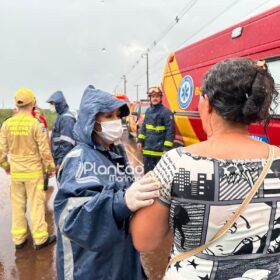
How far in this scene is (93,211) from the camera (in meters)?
1.22

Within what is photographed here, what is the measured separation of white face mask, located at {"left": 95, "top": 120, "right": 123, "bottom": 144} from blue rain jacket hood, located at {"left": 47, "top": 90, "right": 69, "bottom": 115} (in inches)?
134

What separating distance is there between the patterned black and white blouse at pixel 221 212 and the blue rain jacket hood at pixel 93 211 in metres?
0.24

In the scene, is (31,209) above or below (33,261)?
above

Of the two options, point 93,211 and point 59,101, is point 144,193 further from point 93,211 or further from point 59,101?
point 59,101

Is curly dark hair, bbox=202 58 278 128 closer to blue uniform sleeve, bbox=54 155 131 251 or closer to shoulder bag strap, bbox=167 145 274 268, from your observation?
shoulder bag strap, bbox=167 145 274 268

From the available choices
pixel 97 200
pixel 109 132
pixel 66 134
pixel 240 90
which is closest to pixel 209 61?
pixel 66 134

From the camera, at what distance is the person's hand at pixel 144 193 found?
3.51 ft

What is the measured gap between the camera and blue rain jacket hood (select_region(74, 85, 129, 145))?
1706mm

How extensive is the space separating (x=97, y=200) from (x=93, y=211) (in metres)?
0.05

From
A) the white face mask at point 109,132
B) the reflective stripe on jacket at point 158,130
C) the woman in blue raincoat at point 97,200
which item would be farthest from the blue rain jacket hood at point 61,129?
the white face mask at point 109,132

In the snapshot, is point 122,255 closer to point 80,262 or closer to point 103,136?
point 80,262

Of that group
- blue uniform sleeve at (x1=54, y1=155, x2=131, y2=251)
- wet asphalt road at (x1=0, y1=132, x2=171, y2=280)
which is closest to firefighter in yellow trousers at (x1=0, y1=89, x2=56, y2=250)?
wet asphalt road at (x1=0, y1=132, x2=171, y2=280)

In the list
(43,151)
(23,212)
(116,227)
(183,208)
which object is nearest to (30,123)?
(43,151)

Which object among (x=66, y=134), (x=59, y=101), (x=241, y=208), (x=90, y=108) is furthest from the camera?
(x=59, y=101)
